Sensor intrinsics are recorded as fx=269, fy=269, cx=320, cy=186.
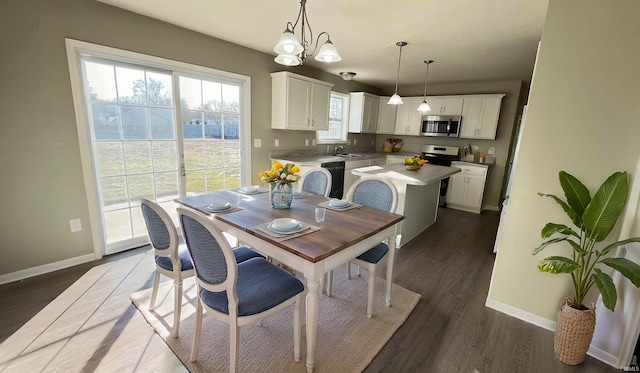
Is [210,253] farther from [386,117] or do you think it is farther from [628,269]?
[386,117]

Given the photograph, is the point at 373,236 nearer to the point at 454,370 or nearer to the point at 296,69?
the point at 454,370

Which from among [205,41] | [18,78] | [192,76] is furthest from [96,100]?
[205,41]

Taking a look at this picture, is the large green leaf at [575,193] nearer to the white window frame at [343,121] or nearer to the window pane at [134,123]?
the window pane at [134,123]

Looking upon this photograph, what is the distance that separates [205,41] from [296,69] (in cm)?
155

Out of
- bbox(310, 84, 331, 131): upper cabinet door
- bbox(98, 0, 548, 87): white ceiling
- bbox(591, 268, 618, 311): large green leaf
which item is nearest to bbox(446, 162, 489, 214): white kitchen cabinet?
bbox(98, 0, 548, 87): white ceiling

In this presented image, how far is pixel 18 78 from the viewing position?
212 cm

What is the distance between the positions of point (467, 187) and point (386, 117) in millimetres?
2274

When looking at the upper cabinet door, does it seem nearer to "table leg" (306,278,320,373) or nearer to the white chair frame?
the white chair frame

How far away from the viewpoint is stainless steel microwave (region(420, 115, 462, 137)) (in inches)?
204

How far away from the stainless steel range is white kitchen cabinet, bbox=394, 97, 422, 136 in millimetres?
486

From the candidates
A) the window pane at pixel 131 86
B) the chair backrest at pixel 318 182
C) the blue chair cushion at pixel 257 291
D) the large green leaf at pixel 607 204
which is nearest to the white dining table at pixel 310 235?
the blue chair cushion at pixel 257 291

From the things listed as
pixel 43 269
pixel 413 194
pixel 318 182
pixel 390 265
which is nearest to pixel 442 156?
pixel 413 194

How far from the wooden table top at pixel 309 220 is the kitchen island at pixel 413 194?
95 centimetres

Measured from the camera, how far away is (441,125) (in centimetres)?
535
